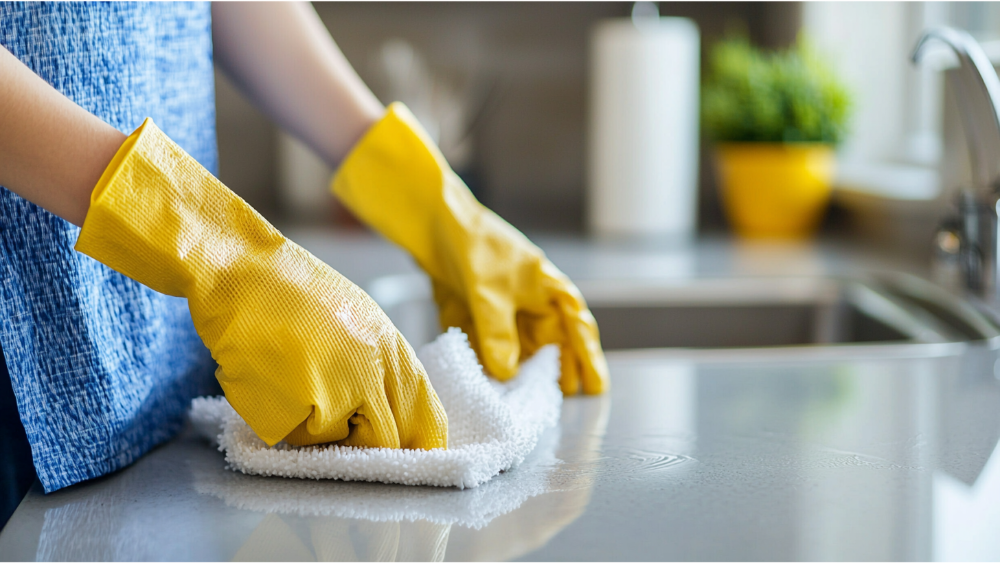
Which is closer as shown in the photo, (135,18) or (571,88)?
(135,18)

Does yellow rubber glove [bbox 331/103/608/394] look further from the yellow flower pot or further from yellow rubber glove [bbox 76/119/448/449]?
the yellow flower pot

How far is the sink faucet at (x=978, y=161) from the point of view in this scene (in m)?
0.87

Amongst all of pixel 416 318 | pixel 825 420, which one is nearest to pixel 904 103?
pixel 416 318

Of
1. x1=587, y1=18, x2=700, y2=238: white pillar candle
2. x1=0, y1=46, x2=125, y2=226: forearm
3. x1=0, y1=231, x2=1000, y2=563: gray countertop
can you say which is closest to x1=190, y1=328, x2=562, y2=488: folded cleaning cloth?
x1=0, y1=231, x2=1000, y2=563: gray countertop

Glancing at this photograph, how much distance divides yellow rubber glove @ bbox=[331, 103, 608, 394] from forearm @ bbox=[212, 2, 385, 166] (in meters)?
0.03

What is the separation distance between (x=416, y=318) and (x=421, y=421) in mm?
688

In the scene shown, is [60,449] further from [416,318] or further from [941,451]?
[416,318]

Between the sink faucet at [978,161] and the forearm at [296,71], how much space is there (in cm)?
60

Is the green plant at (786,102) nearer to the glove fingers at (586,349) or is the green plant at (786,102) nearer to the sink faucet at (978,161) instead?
the sink faucet at (978,161)

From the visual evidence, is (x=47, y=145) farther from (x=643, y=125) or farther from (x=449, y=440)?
(x=643, y=125)

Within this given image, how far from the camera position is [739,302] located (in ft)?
3.63

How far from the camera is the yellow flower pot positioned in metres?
1.41

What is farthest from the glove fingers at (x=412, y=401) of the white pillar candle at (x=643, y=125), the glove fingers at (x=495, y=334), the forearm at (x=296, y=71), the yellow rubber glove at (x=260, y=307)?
the white pillar candle at (x=643, y=125)

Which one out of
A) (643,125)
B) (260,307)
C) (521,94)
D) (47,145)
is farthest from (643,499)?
(521,94)
